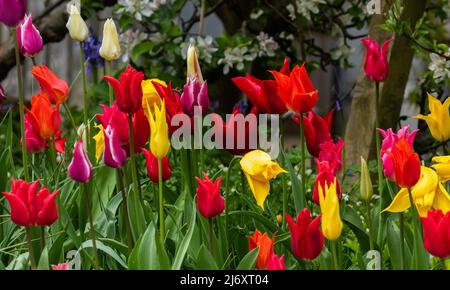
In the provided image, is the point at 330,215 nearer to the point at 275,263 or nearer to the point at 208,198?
the point at 275,263

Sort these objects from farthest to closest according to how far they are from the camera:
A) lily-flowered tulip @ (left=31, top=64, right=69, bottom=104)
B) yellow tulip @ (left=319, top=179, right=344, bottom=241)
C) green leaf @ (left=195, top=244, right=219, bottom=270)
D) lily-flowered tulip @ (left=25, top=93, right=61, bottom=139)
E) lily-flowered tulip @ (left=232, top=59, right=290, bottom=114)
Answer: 1. lily-flowered tulip @ (left=31, top=64, right=69, bottom=104)
2. lily-flowered tulip @ (left=25, top=93, right=61, bottom=139)
3. lily-flowered tulip @ (left=232, top=59, right=290, bottom=114)
4. green leaf @ (left=195, top=244, right=219, bottom=270)
5. yellow tulip @ (left=319, top=179, right=344, bottom=241)


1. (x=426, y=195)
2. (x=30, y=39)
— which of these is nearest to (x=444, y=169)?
(x=426, y=195)

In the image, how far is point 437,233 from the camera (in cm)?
146

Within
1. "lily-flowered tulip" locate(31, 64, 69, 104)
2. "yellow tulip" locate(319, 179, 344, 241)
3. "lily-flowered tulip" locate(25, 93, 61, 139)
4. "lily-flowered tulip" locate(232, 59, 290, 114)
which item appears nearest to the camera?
"yellow tulip" locate(319, 179, 344, 241)

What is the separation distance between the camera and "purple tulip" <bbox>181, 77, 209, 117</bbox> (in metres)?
1.75

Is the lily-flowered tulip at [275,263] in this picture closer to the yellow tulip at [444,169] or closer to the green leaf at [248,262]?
the green leaf at [248,262]

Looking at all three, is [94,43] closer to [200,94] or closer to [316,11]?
[316,11]

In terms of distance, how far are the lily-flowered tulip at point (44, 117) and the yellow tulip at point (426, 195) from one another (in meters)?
0.68

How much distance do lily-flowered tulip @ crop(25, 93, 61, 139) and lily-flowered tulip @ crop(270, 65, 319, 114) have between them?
1.54 feet

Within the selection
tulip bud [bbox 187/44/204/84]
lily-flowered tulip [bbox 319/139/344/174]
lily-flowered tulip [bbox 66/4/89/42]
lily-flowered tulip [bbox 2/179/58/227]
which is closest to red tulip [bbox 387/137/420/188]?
lily-flowered tulip [bbox 319/139/344/174]

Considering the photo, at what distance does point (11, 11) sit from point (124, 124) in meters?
0.29

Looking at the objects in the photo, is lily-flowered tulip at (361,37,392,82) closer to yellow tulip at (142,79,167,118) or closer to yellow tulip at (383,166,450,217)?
yellow tulip at (383,166,450,217)

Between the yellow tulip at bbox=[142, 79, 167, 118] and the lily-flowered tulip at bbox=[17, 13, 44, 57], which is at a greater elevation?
the lily-flowered tulip at bbox=[17, 13, 44, 57]
